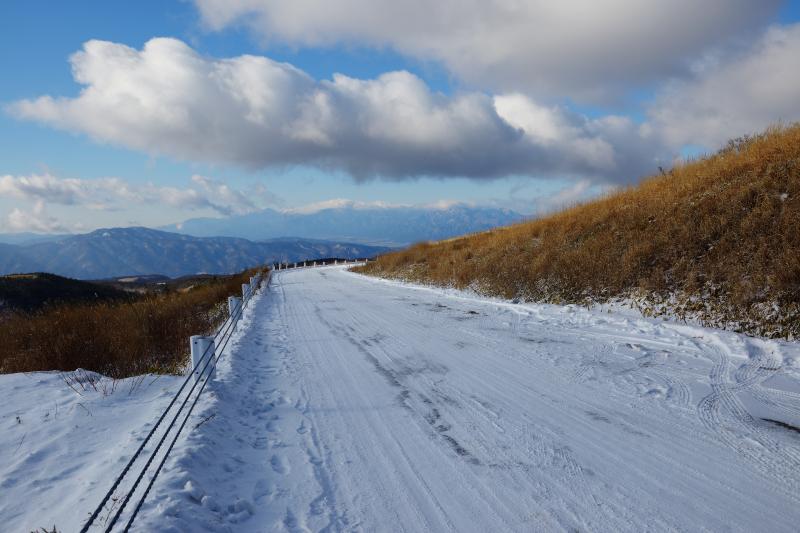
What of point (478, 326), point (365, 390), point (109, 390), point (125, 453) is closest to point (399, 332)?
point (478, 326)

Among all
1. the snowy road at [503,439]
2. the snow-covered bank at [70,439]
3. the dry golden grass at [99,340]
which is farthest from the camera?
the dry golden grass at [99,340]

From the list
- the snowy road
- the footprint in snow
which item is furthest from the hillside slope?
the footprint in snow

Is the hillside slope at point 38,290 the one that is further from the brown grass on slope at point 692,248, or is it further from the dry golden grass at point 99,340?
the brown grass on slope at point 692,248

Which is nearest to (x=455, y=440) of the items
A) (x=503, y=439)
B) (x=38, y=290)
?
(x=503, y=439)

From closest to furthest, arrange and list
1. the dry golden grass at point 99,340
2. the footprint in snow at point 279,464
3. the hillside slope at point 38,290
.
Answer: the footprint in snow at point 279,464 < the dry golden grass at point 99,340 < the hillside slope at point 38,290

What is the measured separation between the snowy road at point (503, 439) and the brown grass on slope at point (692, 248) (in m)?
1.13

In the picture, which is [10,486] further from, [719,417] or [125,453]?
[719,417]

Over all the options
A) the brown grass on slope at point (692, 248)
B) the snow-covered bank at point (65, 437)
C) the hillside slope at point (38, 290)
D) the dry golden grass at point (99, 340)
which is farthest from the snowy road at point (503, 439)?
the hillside slope at point (38, 290)

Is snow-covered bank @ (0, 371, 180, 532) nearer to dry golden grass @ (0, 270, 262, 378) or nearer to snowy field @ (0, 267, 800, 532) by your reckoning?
snowy field @ (0, 267, 800, 532)

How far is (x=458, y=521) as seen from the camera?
322 cm

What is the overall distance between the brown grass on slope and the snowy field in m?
1.15

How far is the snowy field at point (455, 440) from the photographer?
3.34m

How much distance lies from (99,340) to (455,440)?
8779 mm

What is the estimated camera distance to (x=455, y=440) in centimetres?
452
